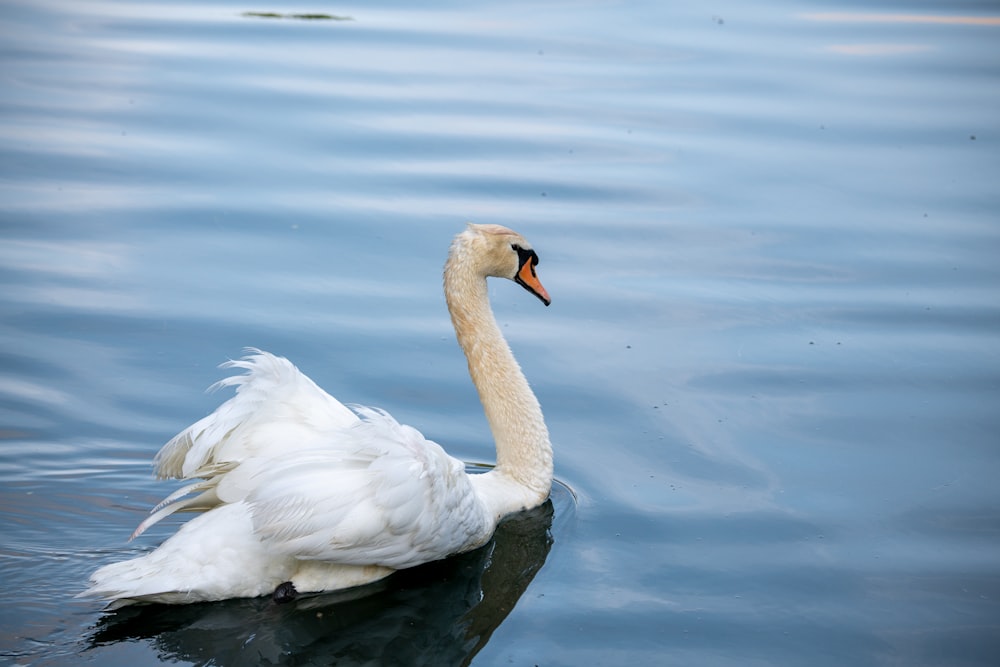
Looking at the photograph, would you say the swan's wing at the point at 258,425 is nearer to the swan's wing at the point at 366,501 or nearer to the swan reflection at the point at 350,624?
the swan's wing at the point at 366,501

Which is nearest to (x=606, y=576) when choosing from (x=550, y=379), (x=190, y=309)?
(x=550, y=379)

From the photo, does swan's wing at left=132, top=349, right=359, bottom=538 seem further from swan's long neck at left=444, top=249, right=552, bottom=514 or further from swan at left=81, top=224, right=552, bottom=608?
swan's long neck at left=444, top=249, right=552, bottom=514

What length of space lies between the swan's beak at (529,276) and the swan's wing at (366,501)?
1.60 metres

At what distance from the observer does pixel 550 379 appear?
820 cm

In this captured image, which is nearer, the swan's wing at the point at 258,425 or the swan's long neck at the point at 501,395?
the swan's wing at the point at 258,425

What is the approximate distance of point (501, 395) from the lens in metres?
7.21

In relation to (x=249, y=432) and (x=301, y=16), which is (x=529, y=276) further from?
(x=301, y=16)

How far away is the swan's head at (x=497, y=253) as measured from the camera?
7.21m

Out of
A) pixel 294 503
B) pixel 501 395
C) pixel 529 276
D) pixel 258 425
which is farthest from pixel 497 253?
pixel 294 503

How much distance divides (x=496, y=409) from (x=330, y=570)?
1546mm

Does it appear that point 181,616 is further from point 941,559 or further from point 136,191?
point 136,191

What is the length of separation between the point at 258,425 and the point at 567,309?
3.31 meters

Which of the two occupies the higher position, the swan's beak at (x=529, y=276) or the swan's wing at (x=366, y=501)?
the swan's beak at (x=529, y=276)

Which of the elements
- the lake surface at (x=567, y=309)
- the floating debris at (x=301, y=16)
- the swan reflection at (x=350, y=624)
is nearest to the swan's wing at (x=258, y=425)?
the lake surface at (x=567, y=309)
